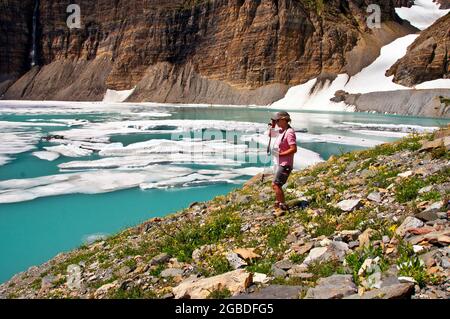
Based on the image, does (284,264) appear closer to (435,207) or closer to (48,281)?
(435,207)

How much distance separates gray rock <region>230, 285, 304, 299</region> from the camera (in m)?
4.88

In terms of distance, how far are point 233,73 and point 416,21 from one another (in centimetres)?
6455

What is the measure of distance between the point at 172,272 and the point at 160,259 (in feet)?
2.41

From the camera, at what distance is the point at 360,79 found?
95.0 m

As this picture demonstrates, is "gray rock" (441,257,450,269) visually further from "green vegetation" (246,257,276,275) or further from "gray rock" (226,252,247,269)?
"gray rock" (226,252,247,269)

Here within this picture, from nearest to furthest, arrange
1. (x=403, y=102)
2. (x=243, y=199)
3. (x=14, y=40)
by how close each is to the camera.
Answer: (x=243, y=199)
(x=403, y=102)
(x=14, y=40)

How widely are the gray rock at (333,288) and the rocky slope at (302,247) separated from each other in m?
0.01

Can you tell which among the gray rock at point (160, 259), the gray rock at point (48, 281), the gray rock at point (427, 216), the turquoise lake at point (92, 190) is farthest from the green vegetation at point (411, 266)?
the turquoise lake at point (92, 190)

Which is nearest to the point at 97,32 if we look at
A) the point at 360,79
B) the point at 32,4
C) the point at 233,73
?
the point at 32,4

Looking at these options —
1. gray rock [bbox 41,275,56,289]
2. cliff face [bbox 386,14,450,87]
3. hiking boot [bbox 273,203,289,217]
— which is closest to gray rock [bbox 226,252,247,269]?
hiking boot [bbox 273,203,289,217]

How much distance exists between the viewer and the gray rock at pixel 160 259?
24.7ft

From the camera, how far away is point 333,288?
474cm

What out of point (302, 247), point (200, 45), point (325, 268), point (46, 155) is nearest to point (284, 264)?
point (302, 247)
